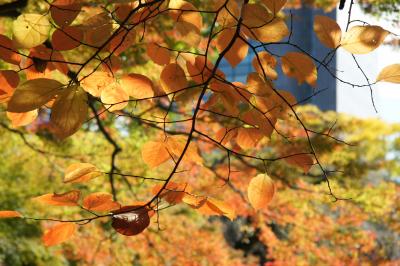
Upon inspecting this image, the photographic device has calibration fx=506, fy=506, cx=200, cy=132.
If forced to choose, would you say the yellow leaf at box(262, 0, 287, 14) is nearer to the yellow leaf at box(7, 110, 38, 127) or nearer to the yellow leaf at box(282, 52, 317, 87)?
the yellow leaf at box(282, 52, 317, 87)

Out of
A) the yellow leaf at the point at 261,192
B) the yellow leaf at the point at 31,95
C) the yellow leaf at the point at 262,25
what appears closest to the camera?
the yellow leaf at the point at 31,95

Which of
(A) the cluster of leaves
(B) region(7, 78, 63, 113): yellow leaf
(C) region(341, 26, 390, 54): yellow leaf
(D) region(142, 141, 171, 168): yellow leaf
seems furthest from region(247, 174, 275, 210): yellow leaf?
(B) region(7, 78, 63, 113): yellow leaf

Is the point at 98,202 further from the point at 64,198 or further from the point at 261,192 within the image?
the point at 261,192

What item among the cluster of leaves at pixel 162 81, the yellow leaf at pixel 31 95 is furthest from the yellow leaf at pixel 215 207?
the yellow leaf at pixel 31 95

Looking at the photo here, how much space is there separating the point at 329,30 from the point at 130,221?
476 mm

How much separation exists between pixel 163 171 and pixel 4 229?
205cm

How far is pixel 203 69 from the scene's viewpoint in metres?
0.90

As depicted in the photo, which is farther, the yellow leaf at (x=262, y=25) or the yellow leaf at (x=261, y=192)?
the yellow leaf at (x=261, y=192)

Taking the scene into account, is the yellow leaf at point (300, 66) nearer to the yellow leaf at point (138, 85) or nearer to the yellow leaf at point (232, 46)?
the yellow leaf at point (232, 46)

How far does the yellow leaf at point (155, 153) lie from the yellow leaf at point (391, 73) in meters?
0.43

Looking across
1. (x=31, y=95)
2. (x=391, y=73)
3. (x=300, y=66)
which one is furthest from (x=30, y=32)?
(x=391, y=73)

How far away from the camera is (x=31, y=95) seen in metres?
0.75

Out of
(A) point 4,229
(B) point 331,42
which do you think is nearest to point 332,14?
(A) point 4,229

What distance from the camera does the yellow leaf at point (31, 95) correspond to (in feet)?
2.44
